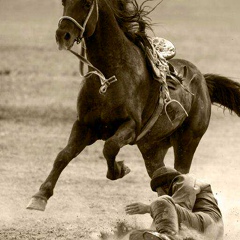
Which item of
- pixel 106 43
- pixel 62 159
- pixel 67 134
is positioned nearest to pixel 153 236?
pixel 62 159

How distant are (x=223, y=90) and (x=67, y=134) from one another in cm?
582

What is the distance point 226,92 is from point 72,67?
386 inches

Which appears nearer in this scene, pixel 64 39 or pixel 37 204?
pixel 64 39

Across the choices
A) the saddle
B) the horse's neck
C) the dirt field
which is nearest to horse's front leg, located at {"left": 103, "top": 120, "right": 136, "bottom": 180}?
the saddle

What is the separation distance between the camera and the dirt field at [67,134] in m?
10.7

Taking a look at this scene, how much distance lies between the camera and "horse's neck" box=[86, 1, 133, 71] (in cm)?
855

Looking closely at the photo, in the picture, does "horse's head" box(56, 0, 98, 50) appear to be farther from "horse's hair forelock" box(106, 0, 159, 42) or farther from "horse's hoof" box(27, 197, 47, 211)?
"horse's hoof" box(27, 197, 47, 211)

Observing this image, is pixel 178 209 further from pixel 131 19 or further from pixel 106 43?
pixel 131 19

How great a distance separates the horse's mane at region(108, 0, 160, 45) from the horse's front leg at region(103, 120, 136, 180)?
0.86 m

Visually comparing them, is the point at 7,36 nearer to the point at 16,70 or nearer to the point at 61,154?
the point at 16,70

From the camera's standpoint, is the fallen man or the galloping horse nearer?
the fallen man

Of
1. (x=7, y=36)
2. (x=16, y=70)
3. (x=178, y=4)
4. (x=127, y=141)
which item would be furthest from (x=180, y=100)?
(x=178, y=4)

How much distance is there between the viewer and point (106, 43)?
8609 mm

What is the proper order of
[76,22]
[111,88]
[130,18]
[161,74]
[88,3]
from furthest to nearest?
[161,74], [130,18], [111,88], [88,3], [76,22]
